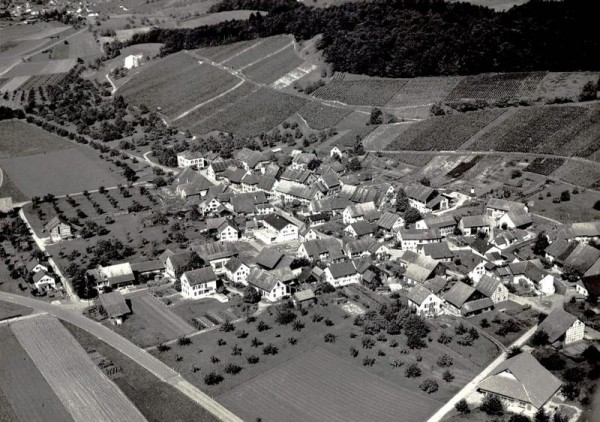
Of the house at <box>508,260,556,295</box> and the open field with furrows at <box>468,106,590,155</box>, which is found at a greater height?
the open field with furrows at <box>468,106,590,155</box>

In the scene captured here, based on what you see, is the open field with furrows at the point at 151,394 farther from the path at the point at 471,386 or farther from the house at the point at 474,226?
the house at the point at 474,226

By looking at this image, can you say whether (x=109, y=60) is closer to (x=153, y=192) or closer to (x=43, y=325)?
(x=153, y=192)

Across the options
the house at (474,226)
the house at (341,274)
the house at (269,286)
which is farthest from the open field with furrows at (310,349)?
the house at (474,226)

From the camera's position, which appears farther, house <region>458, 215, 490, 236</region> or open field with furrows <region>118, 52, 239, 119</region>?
open field with furrows <region>118, 52, 239, 119</region>

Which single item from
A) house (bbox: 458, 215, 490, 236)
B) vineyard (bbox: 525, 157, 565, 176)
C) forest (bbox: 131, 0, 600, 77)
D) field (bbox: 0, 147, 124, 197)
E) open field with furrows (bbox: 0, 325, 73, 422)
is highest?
forest (bbox: 131, 0, 600, 77)

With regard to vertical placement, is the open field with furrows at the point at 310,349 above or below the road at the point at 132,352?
below

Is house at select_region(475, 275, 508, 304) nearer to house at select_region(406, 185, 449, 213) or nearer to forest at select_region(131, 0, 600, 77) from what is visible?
house at select_region(406, 185, 449, 213)

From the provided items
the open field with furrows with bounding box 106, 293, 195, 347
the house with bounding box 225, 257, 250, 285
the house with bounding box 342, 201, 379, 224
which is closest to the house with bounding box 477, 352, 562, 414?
the open field with furrows with bounding box 106, 293, 195, 347

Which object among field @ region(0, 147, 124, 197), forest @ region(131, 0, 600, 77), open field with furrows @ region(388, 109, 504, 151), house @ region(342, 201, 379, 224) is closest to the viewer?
house @ region(342, 201, 379, 224)
